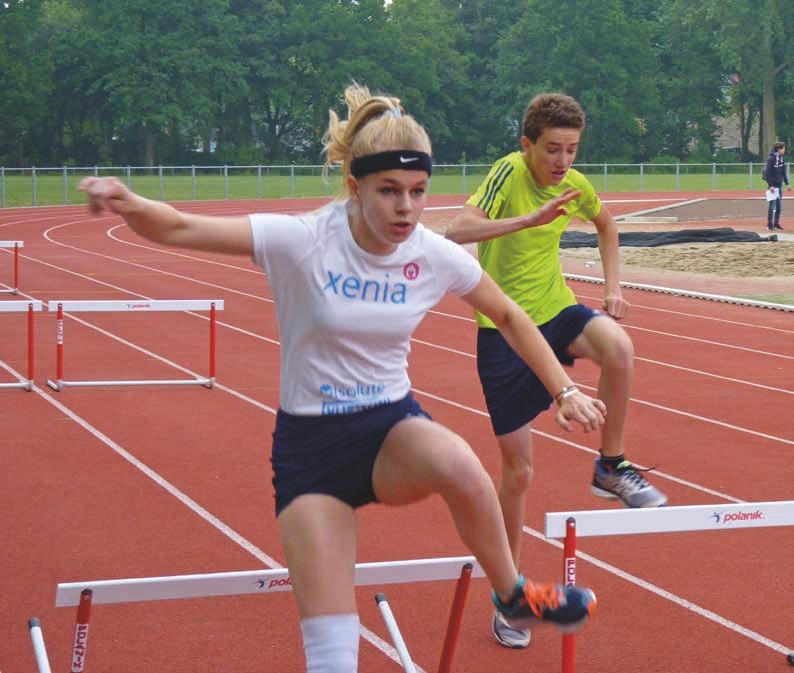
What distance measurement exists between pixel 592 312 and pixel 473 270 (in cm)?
180

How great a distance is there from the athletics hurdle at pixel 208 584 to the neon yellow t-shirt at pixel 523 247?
4.34 feet

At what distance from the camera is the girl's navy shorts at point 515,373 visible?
536 centimetres

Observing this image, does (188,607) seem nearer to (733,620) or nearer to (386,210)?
(733,620)

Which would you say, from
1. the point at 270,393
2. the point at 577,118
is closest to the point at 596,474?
the point at 577,118

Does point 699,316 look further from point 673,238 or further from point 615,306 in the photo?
point 615,306

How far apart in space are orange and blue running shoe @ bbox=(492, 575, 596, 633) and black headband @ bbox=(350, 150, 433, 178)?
1.15 meters

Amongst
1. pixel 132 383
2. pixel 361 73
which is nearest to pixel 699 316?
pixel 132 383

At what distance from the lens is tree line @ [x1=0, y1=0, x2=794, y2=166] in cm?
6469

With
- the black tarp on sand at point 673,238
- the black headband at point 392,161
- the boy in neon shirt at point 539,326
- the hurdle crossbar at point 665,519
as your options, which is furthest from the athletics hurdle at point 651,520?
the black tarp on sand at point 673,238

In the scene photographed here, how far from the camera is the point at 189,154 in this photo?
6688cm

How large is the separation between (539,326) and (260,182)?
4236 centimetres

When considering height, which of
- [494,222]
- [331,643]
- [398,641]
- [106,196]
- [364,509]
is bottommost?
[364,509]

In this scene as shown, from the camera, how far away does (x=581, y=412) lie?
3.71m

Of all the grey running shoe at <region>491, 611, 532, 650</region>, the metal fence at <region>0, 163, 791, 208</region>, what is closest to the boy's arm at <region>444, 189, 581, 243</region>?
the grey running shoe at <region>491, 611, 532, 650</region>
